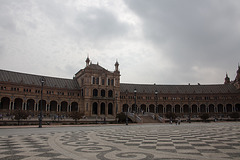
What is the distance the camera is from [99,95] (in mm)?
98188

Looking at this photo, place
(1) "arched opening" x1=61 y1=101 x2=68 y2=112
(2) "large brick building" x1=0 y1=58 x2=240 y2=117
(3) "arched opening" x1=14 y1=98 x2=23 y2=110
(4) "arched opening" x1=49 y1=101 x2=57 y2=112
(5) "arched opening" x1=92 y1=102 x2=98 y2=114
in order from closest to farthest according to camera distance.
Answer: (3) "arched opening" x1=14 y1=98 x2=23 y2=110 → (2) "large brick building" x1=0 y1=58 x2=240 y2=117 → (4) "arched opening" x1=49 y1=101 x2=57 y2=112 → (1) "arched opening" x1=61 y1=101 x2=68 y2=112 → (5) "arched opening" x1=92 y1=102 x2=98 y2=114

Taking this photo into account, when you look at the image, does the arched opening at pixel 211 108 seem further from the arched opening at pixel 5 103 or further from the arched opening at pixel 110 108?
the arched opening at pixel 5 103

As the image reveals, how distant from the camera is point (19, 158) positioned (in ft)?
34.6

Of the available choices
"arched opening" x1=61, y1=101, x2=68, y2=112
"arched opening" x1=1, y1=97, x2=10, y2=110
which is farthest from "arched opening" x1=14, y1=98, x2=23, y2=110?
"arched opening" x1=61, y1=101, x2=68, y2=112

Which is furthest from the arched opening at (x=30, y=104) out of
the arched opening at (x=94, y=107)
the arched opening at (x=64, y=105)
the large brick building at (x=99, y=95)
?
the arched opening at (x=94, y=107)

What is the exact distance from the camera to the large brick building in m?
84.2

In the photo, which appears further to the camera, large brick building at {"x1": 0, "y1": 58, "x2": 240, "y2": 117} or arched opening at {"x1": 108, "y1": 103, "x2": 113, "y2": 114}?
arched opening at {"x1": 108, "y1": 103, "x2": 113, "y2": 114}

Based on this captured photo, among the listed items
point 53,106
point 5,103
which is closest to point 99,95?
point 53,106

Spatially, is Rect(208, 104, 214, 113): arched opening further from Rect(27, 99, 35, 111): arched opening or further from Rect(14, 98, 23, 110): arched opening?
Rect(14, 98, 23, 110): arched opening

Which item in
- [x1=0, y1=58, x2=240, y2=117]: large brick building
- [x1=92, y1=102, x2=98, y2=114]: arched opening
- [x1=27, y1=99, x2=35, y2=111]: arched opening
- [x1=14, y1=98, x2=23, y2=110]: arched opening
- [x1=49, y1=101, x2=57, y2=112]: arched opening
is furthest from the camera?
[x1=92, y1=102, x2=98, y2=114]: arched opening

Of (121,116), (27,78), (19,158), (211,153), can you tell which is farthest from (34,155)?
(27,78)

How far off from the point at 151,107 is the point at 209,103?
2982 centimetres

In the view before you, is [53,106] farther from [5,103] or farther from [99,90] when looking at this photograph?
[99,90]

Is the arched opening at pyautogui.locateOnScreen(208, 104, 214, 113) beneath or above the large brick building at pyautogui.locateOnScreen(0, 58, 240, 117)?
beneath
